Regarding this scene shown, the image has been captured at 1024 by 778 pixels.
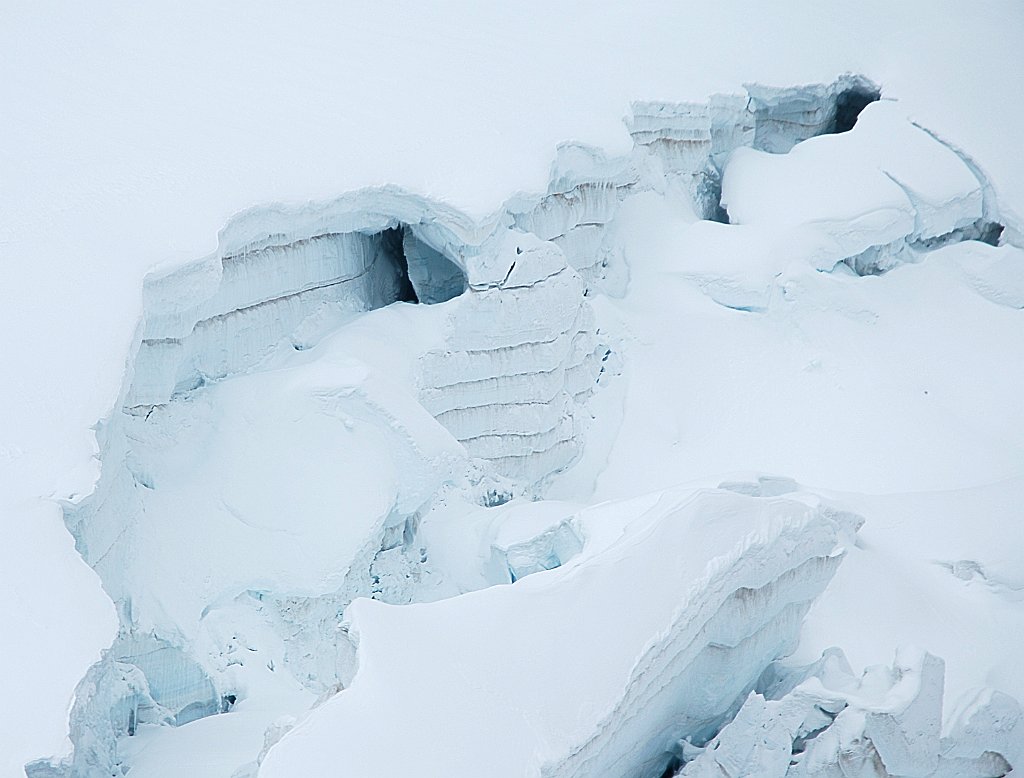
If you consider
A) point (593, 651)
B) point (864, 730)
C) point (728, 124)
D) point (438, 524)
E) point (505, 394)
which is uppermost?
point (728, 124)

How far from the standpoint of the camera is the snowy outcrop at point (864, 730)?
2396 millimetres

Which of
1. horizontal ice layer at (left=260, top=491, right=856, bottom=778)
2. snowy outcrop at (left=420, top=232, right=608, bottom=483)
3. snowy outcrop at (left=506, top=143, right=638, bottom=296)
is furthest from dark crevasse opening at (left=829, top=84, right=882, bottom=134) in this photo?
horizontal ice layer at (left=260, top=491, right=856, bottom=778)

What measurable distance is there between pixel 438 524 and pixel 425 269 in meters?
0.99

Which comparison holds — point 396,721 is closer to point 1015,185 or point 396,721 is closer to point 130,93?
point 130,93

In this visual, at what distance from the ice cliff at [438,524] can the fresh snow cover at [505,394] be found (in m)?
0.01

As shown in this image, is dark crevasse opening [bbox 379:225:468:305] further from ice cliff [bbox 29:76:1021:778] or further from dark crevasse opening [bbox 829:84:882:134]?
dark crevasse opening [bbox 829:84:882:134]

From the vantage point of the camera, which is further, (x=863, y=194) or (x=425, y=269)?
(x=863, y=194)

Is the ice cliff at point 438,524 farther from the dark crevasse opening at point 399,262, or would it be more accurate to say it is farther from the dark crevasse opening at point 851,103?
the dark crevasse opening at point 851,103

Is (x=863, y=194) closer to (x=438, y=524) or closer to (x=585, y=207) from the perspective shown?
(x=585, y=207)

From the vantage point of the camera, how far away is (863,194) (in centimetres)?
461

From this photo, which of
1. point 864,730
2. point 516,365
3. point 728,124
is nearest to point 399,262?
point 516,365

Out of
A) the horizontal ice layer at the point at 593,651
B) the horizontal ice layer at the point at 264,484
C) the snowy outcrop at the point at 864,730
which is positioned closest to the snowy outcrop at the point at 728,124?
the horizontal ice layer at the point at 264,484

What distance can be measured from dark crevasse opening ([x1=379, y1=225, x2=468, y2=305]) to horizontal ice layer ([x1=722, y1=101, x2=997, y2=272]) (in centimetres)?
149

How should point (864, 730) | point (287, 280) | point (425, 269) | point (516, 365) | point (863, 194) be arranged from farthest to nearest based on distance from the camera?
point (863, 194), point (425, 269), point (516, 365), point (287, 280), point (864, 730)
